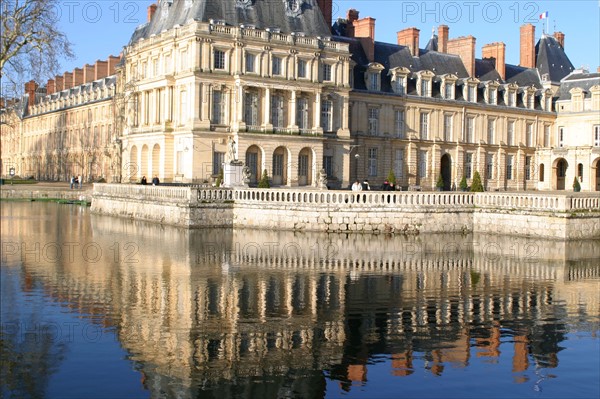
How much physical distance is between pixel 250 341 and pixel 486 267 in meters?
10.9

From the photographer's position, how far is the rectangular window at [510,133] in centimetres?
6319

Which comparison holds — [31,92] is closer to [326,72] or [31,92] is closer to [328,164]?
[326,72]

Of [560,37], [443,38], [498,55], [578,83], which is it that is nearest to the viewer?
[443,38]

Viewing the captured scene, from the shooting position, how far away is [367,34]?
56.4m

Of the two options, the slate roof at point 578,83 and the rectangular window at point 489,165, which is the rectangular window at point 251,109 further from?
the slate roof at point 578,83

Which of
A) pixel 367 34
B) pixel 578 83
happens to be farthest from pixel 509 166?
pixel 367 34

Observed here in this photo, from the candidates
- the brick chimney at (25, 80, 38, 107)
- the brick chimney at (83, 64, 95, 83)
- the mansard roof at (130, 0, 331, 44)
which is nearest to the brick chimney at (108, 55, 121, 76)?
the brick chimney at (83, 64, 95, 83)

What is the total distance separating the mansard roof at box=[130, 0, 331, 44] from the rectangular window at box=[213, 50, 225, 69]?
6.39ft

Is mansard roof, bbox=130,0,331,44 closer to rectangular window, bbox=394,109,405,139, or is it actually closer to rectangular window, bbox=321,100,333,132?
rectangular window, bbox=321,100,333,132

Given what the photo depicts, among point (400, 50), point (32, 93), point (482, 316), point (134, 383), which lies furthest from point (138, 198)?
point (32, 93)

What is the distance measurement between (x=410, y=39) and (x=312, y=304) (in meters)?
47.8

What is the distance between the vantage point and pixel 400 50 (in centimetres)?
5888

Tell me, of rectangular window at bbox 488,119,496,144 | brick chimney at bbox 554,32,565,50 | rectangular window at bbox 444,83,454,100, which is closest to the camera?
rectangular window at bbox 444,83,454,100

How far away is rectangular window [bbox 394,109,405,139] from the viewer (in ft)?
186
